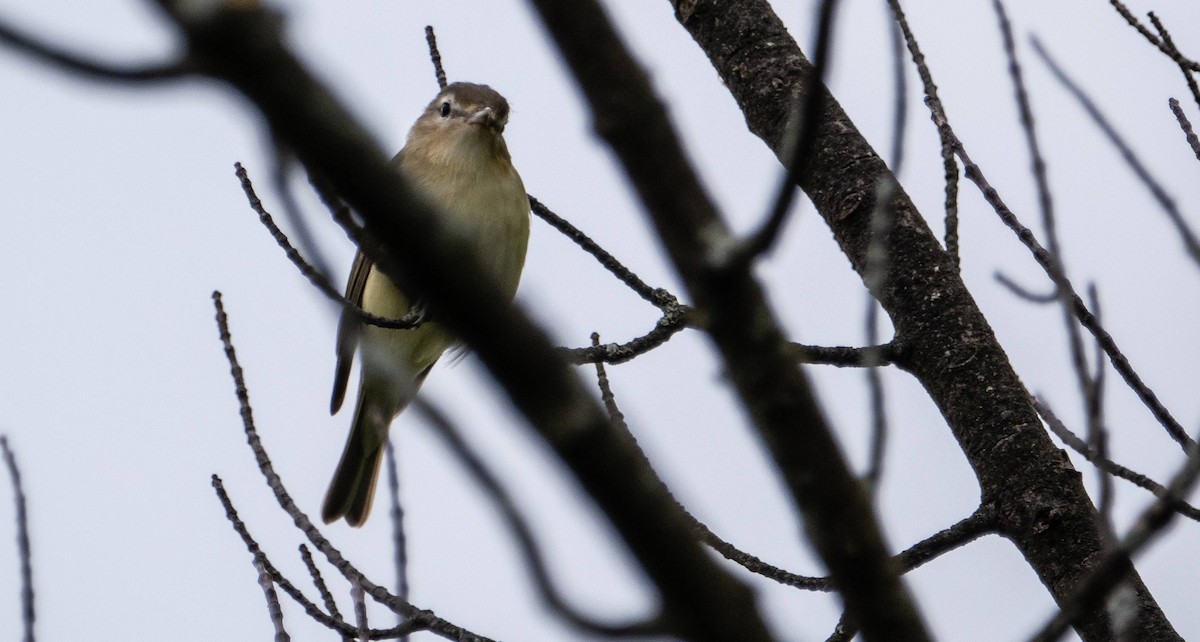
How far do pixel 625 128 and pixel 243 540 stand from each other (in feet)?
7.65

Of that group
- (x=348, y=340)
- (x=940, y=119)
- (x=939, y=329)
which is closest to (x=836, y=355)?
(x=939, y=329)

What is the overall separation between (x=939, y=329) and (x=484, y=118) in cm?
371

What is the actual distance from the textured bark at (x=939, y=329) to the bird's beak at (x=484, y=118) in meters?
2.64

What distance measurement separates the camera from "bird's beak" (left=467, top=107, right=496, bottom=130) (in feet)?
22.2

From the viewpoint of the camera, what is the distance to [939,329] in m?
3.61

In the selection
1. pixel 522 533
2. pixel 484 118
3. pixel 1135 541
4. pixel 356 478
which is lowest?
pixel 1135 541

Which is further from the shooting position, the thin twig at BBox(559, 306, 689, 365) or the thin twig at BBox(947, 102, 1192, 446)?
the thin twig at BBox(559, 306, 689, 365)

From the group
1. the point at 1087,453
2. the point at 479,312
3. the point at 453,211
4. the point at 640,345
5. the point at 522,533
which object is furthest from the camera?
the point at 453,211

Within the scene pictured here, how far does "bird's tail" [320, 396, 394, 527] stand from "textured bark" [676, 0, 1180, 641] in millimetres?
3654

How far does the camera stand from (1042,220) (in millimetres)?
2256

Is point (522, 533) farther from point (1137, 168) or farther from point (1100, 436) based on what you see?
point (1137, 168)

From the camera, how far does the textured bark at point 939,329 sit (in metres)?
3.31

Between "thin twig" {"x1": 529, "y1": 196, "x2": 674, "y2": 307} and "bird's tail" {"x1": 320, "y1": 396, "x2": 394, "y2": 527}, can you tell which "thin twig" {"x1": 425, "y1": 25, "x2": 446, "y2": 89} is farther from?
"bird's tail" {"x1": 320, "y1": 396, "x2": 394, "y2": 527}

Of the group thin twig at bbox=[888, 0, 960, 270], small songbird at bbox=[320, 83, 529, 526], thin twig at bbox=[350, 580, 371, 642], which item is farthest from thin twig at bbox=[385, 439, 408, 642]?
small songbird at bbox=[320, 83, 529, 526]
